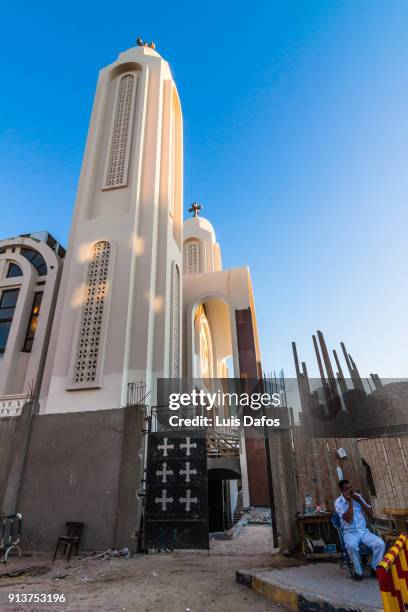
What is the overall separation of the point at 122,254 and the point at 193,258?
12.9m

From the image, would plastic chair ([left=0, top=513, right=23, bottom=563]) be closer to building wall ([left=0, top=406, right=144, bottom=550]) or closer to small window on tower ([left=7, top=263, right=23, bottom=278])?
building wall ([left=0, top=406, right=144, bottom=550])

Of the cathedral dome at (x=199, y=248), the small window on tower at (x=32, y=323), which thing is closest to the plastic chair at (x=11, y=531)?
the small window on tower at (x=32, y=323)

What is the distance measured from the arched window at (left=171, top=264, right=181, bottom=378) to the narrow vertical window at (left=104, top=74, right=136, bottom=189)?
449cm

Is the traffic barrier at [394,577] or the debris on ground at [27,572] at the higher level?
the traffic barrier at [394,577]

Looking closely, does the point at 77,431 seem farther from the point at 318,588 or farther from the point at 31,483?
the point at 318,588

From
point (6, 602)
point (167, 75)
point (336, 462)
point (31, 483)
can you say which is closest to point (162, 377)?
point (31, 483)

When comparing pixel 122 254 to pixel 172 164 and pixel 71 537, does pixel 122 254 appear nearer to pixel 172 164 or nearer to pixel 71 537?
pixel 172 164

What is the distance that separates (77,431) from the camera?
25.2ft

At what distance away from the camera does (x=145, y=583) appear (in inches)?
175

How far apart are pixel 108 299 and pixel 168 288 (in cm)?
236

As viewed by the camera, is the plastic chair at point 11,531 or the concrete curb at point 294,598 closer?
the concrete curb at point 294,598

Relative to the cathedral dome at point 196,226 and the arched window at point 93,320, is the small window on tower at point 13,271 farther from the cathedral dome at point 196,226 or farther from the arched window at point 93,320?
the cathedral dome at point 196,226

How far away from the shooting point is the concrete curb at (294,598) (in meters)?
2.88

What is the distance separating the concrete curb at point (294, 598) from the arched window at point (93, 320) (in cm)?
783
